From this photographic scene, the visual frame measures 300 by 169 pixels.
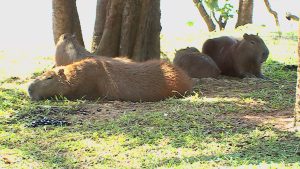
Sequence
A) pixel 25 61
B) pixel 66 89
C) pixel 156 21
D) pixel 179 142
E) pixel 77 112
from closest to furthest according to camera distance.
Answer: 1. pixel 179 142
2. pixel 77 112
3. pixel 66 89
4. pixel 156 21
5. pixel 25 61

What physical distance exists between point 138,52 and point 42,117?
2.90 m

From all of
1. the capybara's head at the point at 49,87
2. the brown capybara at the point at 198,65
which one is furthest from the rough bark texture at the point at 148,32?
the capybara's head at the point at 49,87

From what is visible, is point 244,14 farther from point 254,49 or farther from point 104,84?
point 104,84

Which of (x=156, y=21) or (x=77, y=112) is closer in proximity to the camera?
(x=77, y=112)

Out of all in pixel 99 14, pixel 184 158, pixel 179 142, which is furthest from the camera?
pixel 99 14

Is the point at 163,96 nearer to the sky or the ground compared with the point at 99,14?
nearer to the ground

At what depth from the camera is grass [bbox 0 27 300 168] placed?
4.81m

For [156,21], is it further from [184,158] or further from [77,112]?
[184,158]

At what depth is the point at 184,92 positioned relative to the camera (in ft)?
24.7

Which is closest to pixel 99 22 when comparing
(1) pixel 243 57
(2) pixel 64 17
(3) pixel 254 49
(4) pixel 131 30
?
(2) pixel 64 17

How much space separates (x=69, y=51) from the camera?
8375 mm

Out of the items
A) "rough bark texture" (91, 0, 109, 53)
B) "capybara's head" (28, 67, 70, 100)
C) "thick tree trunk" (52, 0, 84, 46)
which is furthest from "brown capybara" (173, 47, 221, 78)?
"capybara's head" (28, 67, 70, 100)

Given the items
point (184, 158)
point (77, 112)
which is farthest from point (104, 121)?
point (184, 158)

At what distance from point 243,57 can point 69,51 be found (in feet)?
9.26
